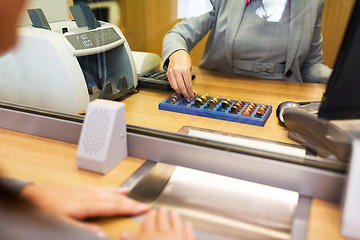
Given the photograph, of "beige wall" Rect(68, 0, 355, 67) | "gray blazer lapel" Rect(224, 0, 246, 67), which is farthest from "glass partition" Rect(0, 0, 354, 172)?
"gray blazer lapel" Rect(224, 0, 246, 67)

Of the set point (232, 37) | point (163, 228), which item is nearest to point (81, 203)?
point (163, 228)

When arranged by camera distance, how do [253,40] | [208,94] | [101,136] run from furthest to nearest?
[253,40] < [208,94] < [101,136]

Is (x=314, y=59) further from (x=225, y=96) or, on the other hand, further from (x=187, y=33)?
(x=187, y=33)

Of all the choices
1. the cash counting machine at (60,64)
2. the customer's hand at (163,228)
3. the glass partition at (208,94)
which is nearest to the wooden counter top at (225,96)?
the glass partition at (208,94)

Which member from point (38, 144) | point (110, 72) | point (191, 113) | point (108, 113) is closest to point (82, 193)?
point (108, 113)

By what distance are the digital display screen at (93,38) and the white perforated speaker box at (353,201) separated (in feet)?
2.43

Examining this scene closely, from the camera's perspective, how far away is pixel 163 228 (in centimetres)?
50

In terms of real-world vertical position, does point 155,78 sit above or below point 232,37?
below

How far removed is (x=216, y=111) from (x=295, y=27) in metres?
0.60

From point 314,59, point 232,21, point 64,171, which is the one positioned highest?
point 232,21

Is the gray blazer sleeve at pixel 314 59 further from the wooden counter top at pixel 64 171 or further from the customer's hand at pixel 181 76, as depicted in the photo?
the wooden counter top at pixel 64 171

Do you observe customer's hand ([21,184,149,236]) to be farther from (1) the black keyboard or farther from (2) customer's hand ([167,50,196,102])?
(1) the black keyboard

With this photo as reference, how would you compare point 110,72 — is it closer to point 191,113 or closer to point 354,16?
point 191,113

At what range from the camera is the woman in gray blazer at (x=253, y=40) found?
1.18 m
